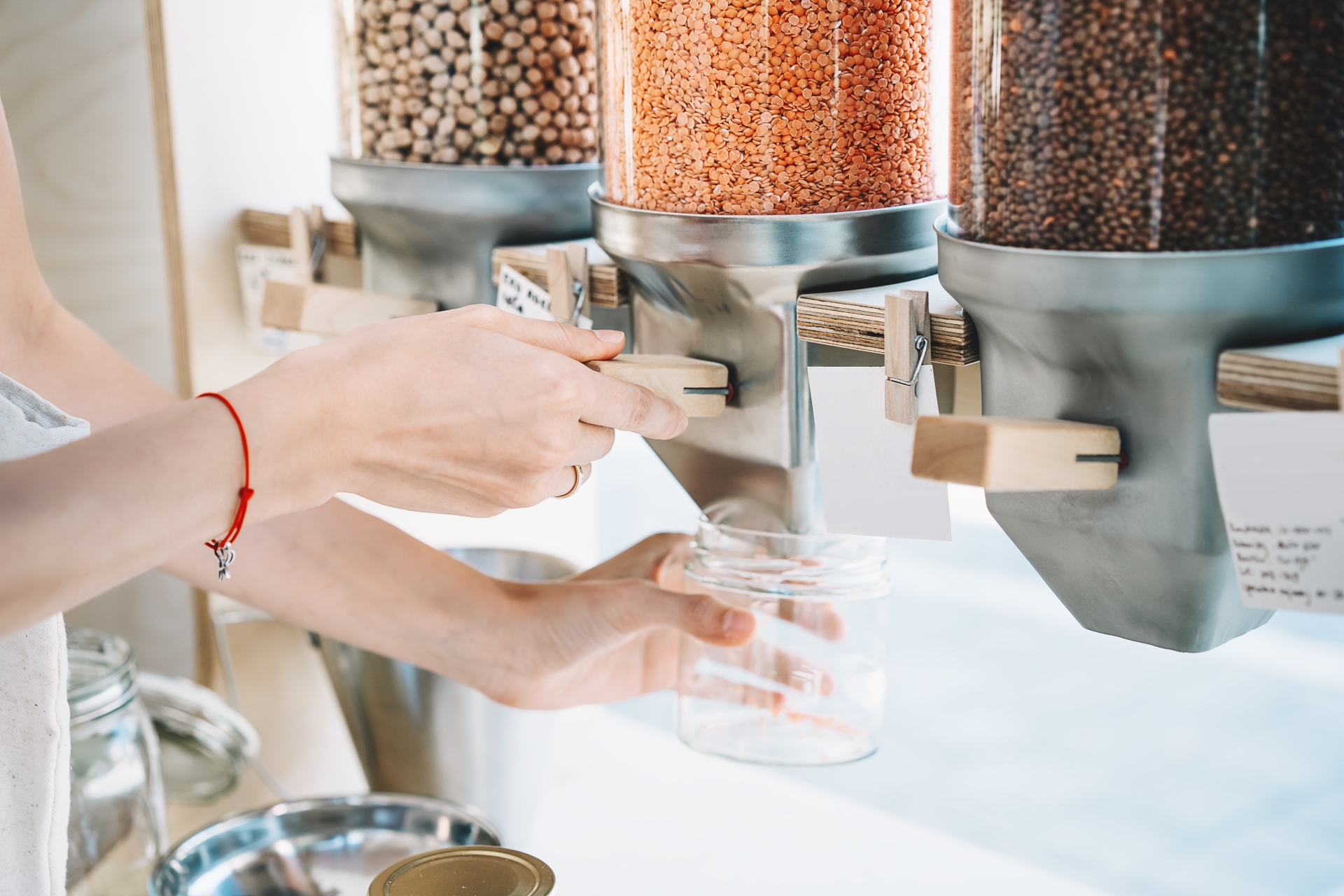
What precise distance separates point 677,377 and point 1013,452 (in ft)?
0.75

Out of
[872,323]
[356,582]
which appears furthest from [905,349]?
[356,582]

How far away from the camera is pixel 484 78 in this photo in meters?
0.81

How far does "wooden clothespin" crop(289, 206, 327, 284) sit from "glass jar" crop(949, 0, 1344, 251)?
713 millimetres

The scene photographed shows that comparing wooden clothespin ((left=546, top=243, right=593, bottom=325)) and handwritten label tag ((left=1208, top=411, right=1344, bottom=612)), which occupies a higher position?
wooden clothespin ((left=546, top=243, right=593, bottom=325))

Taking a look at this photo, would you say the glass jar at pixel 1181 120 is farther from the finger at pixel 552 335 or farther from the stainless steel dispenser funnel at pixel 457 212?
the stainless steel dispenser funnel at pixel 457 212

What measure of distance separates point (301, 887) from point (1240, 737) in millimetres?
1454

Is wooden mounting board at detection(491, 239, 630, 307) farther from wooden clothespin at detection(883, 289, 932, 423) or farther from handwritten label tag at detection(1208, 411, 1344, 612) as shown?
handwritten label tag at detection(1208, 411, 1344, 612)

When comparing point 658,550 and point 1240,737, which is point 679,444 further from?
point 1240,737

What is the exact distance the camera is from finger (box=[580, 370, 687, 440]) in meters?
0.62

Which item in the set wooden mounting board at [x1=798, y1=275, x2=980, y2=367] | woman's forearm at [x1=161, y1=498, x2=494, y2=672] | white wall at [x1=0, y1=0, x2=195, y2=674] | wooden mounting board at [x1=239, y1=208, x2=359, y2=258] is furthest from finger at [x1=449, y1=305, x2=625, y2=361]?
white wall at [x1=0, y1=0, x2=195, y2=674]

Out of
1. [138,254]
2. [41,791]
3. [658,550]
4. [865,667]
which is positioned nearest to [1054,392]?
[865,667]

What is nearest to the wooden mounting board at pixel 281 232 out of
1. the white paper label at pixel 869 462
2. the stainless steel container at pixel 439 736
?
the stainless steel container at pixel 439 736

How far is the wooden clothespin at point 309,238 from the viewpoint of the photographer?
1.05 metres

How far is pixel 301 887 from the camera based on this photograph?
866 millimetres
